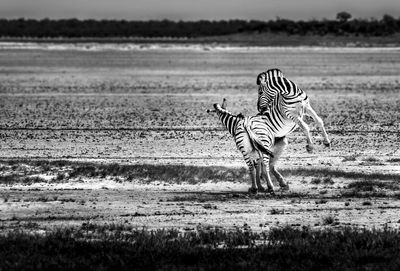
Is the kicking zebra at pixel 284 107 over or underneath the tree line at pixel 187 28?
over

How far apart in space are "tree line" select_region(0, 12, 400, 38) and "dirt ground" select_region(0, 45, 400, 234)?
60909 millimetres

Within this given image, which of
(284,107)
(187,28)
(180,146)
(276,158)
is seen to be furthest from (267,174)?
(187,28)

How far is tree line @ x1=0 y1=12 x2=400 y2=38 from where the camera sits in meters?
114

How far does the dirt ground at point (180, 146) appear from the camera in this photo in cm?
1463

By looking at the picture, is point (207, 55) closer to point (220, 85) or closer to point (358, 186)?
point (220, 85)

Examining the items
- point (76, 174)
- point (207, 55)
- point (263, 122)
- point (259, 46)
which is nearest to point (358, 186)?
point (263, 122)

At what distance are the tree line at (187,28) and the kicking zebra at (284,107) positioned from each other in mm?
92278

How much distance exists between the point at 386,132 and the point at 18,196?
39.9 feet

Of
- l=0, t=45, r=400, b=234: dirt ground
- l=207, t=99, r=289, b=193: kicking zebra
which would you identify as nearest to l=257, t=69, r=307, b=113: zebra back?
l=207, t=99, r=289, b=193: kicking zebra

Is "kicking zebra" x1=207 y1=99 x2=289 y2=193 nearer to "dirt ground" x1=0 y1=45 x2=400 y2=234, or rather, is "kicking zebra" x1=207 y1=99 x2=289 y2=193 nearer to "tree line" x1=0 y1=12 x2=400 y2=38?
"dirt ground" x1=0 y1=45 x2=400 y2=234

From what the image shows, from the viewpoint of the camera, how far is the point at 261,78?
1755 cm

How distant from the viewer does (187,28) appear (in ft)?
443

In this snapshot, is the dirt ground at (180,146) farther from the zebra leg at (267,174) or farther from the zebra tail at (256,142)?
the zebra tail at (256,142)

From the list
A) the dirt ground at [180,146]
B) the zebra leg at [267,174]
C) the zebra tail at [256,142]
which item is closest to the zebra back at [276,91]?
the zebra tail at [256,142]
